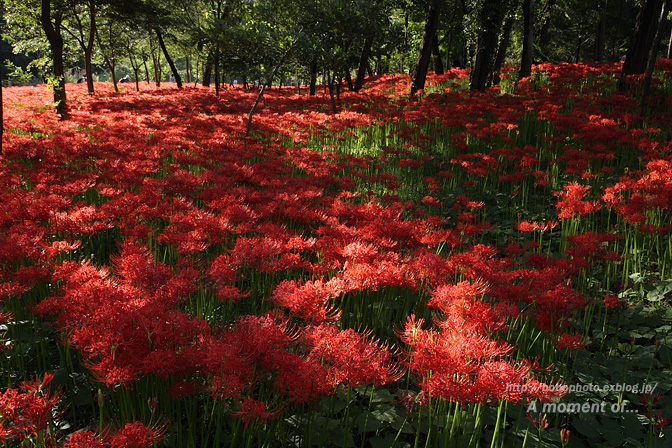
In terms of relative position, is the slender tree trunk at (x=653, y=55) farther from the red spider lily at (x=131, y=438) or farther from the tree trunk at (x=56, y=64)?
the tree trunk at (x=56, y=64)

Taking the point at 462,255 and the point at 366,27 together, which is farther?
the point at 366,27

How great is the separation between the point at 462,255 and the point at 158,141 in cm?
658

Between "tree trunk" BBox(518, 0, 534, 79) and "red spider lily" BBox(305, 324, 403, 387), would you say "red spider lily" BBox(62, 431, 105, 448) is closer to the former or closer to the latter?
"red spider lily" BBox(305, 324, 403, 387)

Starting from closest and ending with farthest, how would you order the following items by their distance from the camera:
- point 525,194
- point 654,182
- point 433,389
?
point 433,389
point 654,182
point 525,194

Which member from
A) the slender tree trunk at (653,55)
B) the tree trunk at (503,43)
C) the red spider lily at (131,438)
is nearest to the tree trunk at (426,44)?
the tree trunk at (503,43)

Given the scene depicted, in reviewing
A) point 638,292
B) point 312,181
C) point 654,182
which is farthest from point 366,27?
point 638,292

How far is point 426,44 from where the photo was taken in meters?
13.8

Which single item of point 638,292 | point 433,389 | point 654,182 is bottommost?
point 638,292

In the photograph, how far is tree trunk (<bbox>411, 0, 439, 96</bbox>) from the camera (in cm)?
1342

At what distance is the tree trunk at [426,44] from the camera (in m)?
13.4

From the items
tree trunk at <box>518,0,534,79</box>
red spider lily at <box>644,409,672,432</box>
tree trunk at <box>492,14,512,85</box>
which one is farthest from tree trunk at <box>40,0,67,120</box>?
tree trunk at <box>518,0,534,79</box>

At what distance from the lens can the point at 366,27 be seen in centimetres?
1167

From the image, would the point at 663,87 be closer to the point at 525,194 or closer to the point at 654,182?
the point at 525,194

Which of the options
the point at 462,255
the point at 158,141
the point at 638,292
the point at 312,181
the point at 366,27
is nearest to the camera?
the point at 462,255
